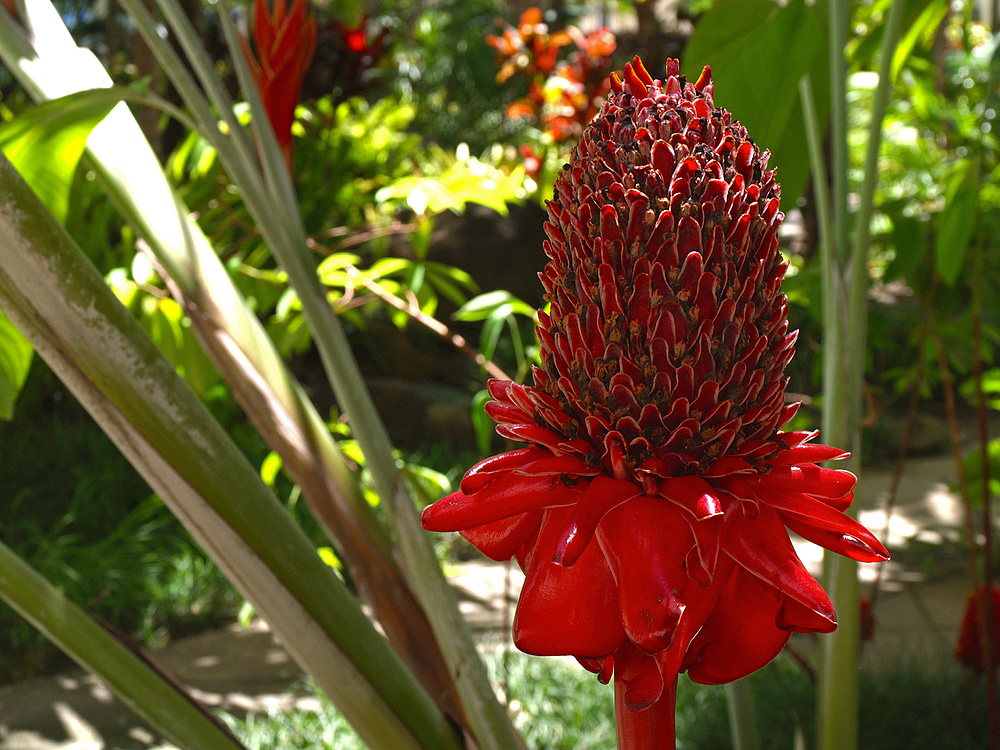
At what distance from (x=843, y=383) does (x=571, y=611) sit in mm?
438

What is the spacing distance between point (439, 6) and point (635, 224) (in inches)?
307

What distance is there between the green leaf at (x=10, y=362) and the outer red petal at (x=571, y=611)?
54 centimetres

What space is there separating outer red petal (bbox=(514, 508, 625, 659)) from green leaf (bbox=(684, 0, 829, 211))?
0.52 m

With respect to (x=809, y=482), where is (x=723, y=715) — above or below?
below

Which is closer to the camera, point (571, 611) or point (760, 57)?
point (571, 611)

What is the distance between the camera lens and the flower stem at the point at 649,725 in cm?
27

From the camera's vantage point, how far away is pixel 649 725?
10.5 inches

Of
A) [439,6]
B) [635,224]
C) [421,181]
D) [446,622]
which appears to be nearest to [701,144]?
[635,224]

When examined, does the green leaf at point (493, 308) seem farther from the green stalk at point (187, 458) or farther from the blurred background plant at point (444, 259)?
the green stalk at point (187, 458)

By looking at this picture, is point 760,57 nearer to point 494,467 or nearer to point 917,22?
point 917,22

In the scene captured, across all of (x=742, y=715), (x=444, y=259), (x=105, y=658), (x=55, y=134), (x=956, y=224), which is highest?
(x=55, y=134)

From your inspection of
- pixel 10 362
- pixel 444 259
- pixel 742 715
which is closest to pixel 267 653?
pixel 10 362

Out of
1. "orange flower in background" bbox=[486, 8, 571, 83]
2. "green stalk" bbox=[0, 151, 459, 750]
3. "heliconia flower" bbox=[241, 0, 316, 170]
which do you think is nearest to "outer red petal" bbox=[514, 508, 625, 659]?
"green stalk" bbox=[0, 151, 459, 750]

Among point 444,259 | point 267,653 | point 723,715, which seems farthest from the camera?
point 444,259
